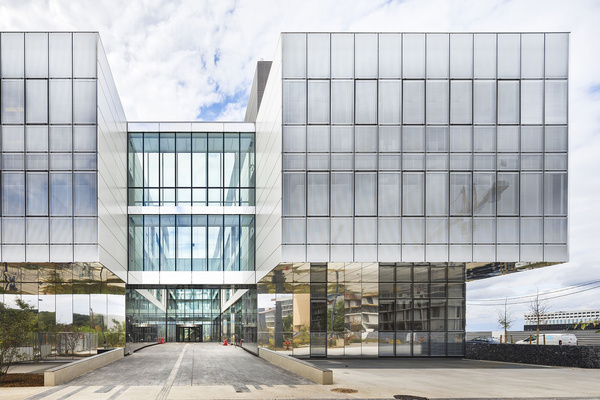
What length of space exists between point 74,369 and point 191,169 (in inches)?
804

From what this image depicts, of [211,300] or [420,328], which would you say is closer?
[420,328]

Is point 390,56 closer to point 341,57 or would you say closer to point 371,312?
point 341,57

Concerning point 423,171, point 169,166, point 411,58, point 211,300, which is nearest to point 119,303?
point 169,166

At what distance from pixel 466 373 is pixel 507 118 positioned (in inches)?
516

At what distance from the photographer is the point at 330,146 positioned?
86.5ft

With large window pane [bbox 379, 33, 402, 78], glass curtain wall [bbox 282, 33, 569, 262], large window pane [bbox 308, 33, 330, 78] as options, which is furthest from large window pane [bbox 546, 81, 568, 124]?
large window pane [bbox 308, 33, 330, 78]

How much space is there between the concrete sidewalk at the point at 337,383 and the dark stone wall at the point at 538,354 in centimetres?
99

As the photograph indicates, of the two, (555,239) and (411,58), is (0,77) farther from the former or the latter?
(555,239)

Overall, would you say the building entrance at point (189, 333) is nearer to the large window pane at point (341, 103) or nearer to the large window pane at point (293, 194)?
the large window pane at point (293, 194)

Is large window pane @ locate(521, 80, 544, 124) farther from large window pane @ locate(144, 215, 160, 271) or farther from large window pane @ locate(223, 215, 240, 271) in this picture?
large window pane @ locate(144, 215, 160, 271)

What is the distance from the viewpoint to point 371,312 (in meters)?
31.0

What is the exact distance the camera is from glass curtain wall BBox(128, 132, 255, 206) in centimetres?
3828

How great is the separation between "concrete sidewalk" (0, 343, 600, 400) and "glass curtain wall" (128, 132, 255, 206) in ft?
49.4

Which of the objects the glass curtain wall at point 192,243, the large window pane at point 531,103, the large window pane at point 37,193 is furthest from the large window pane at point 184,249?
the large window pane at point 531,103
